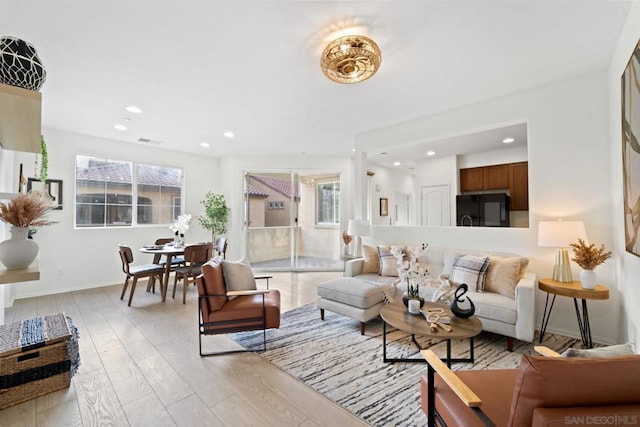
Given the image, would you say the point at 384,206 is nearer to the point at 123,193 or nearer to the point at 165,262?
the point at 165,262

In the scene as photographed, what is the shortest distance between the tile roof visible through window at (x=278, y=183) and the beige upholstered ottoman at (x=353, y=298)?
3644 mm

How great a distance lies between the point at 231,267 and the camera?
9.16ft

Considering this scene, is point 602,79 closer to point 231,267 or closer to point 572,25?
point 572,25

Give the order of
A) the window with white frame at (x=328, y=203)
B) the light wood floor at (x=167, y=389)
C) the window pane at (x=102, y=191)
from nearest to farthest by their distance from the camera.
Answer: the light wood floor at (x=167, y=389) → the window pane at (x=102, y=191) → the window with white frame at (x=328, y=203)

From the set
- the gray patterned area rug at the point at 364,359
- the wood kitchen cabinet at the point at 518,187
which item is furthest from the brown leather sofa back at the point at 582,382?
the wood kitchen cabinet at the point at 518,187

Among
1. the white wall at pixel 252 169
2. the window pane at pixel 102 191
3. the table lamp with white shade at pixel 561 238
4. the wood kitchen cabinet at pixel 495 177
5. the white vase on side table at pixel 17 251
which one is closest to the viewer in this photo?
the white vase on side table at pixel 17 251

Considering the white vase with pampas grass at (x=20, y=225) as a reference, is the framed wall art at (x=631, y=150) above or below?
above

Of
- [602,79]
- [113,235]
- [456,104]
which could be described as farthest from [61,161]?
[602,79]

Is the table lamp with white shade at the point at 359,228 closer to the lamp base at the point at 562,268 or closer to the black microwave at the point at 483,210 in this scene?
the lamp base at the point at 562,268

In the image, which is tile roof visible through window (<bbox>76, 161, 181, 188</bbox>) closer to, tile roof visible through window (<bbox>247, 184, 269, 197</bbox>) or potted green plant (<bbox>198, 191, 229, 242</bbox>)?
potted green plant (<bbox>198, 191, 229, 242</bbox>)

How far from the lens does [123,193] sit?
527 cm

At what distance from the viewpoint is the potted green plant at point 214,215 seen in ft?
20.3

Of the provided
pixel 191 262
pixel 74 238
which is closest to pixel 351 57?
pixel 191 262

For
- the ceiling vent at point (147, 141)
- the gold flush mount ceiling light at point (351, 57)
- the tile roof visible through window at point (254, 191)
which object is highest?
the ceiling vent at point (147, 141)
